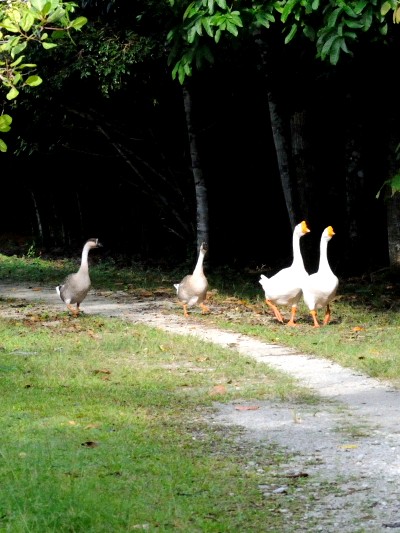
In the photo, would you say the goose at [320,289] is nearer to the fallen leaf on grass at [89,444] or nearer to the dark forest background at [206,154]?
the dark forest background at [206,154]

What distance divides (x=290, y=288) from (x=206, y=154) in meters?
9.84

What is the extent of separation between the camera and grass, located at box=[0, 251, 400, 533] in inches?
215

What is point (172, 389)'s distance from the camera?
359 inches

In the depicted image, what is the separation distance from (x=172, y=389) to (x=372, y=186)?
10774mm

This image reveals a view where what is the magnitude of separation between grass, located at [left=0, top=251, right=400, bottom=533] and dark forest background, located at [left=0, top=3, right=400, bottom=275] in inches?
149

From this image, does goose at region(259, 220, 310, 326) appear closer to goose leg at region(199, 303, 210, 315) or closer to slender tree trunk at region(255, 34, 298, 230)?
goose leg at region(199, 303, 210, 315)

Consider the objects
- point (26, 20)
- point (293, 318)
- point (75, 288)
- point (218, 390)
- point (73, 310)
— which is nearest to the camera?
point (26, 20)

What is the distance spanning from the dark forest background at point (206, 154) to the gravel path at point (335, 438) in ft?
20.9

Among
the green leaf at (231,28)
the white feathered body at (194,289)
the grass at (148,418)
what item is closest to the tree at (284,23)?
the green leaf at (231,28)

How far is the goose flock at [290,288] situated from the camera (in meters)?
13.0

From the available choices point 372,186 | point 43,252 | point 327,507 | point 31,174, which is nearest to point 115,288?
point 372,186

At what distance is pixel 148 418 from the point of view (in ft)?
25.7

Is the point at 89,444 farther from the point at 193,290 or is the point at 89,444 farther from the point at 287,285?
the point at 193,290

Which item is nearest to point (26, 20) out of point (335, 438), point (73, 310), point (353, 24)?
point (335, 438)
